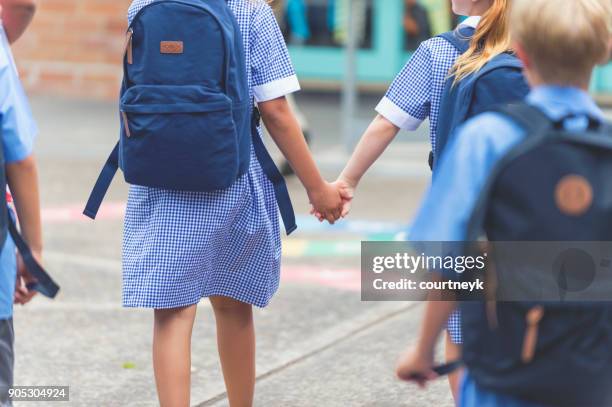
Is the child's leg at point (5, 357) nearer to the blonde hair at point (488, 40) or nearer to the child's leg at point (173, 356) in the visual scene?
the child's leg at point (173, 356)

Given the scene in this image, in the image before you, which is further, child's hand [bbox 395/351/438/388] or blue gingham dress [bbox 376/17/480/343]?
blue gingham dress [bbox 376/17/480/343]

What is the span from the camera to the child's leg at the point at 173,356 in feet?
12.5

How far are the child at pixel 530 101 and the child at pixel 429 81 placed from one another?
1.08m

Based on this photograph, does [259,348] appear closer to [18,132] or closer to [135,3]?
[135,3]

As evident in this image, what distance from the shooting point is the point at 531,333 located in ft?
7.98

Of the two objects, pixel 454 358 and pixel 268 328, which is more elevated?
pixel 454 358

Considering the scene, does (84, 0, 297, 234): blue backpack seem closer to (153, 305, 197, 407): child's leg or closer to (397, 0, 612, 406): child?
(153, 305, 197, 407): child's leg

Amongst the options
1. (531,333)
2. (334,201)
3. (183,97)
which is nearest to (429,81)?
(334,201)

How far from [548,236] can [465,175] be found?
210mm

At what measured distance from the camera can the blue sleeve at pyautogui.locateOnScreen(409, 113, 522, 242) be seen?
247 centimetres

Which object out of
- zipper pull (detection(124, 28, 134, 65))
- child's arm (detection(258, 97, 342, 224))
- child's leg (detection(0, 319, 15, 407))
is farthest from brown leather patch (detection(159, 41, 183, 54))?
child's leg (detection(0, 319, 15, 407))

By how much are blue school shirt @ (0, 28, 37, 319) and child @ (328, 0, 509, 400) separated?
4.24ft

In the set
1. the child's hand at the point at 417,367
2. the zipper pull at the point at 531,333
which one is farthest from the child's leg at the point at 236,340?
the zipper pull at the point at 531,333

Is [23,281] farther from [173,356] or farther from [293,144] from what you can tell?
[293,144]
